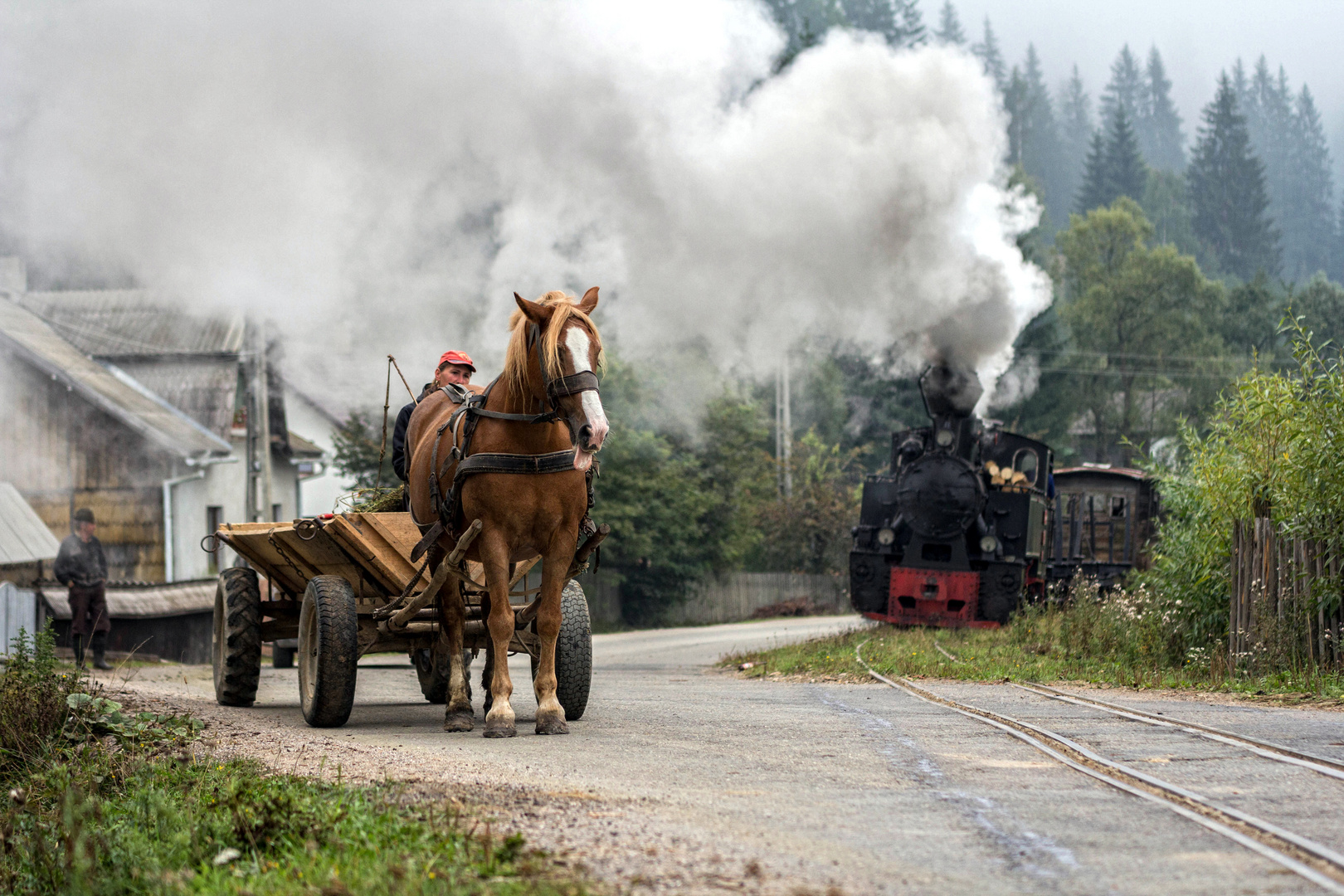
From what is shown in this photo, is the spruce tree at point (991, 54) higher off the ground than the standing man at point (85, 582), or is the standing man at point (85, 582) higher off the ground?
the spruce tree at point (991, 54)

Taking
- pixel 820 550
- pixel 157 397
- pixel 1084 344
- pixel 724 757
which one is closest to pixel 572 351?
pixel 724 757

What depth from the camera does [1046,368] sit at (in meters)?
53.7

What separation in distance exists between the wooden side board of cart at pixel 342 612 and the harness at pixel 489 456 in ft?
2.04

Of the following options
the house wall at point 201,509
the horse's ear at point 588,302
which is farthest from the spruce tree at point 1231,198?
the horse's ear at point 588,302

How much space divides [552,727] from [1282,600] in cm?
627

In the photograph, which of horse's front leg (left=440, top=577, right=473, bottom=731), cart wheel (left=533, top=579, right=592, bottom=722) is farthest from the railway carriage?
horse's front leg (left=440, top=577, right=473, bottom=731)

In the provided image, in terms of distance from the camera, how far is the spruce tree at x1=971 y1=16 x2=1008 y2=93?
126062 millimetres

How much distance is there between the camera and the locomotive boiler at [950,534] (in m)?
17.9

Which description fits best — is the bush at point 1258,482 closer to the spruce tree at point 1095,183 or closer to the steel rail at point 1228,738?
the steel rail at point 1228,738

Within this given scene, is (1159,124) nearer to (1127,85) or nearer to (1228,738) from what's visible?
(1127,85)

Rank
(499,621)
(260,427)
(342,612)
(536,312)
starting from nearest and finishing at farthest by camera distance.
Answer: (536,312) < (499,621) < (342,612) < (260,427)

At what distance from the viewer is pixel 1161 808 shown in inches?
192

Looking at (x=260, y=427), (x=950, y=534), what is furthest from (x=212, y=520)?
(x=950, y=534)

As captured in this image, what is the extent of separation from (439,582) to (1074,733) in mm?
3546
